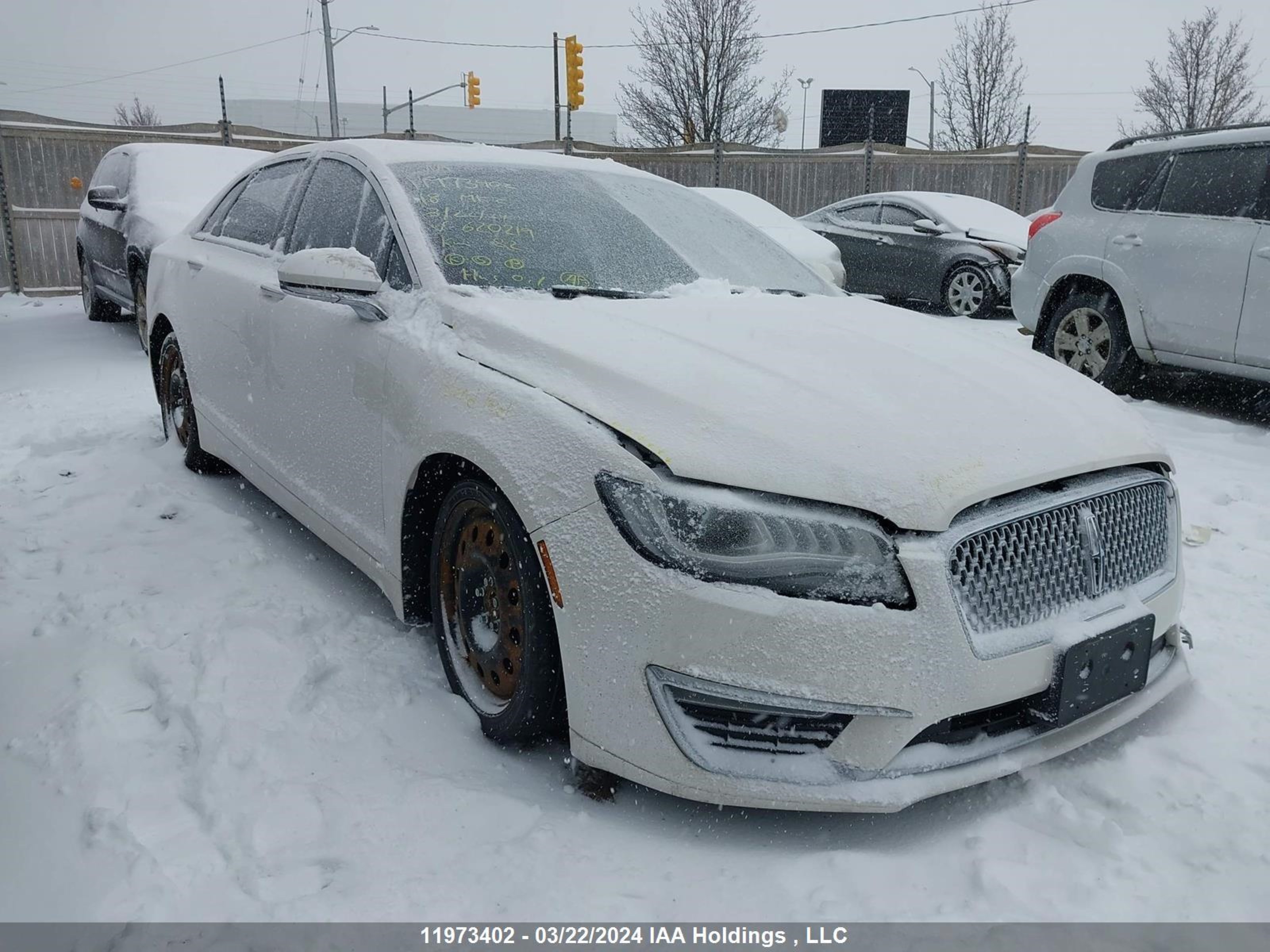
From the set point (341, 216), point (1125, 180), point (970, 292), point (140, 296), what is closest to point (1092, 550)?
point (341, 216)

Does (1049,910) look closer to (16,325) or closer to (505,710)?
(505,710)

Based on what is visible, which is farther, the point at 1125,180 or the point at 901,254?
the point at 901,254

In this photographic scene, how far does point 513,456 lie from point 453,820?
848 millimetres

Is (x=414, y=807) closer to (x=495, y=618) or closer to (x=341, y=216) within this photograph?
(x=495, y=618)

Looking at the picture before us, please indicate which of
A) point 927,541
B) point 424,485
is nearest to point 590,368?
point 424,485

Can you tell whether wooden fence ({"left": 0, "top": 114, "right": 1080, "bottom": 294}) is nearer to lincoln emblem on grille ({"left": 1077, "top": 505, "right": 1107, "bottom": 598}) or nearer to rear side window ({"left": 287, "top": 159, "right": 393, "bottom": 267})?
rear side window ({"left": 287, "top": 159, "right": 393, "bottom": 267})

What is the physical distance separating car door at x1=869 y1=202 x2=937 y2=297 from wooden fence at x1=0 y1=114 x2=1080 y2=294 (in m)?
4.01

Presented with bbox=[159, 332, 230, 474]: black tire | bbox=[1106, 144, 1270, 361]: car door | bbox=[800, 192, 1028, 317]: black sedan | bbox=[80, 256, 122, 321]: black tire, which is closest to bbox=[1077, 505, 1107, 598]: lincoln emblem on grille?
bbox=[159, 332, 230, 474]: black tire

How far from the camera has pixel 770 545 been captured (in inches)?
79.6

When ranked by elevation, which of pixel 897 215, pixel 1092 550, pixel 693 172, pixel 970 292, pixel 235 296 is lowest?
pixel 970 292

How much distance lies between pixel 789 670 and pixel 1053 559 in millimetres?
690

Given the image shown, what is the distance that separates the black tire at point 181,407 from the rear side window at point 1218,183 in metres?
5.88

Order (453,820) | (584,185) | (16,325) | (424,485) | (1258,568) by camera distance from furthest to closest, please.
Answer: (16,325) < (1258,568) < (584,185) < (424,485) < (453,820)

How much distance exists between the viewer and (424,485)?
2.72m
